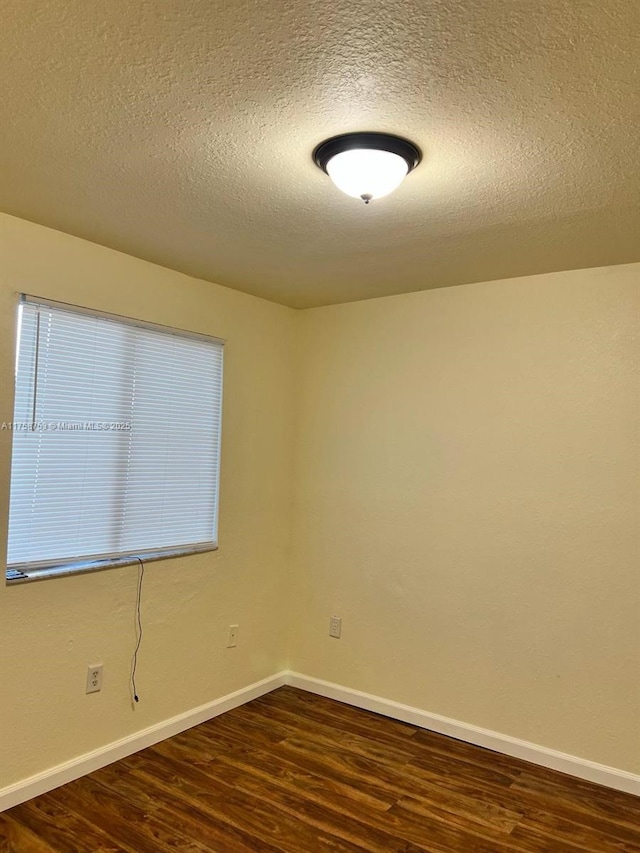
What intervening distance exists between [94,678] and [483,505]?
2.07 meters

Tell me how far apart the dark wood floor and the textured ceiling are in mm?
2376

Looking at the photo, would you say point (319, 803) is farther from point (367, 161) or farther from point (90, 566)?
point (367, 161)

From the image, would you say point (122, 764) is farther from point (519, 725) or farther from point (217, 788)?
point (519, 725)

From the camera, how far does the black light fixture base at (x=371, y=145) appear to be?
68.1 inches

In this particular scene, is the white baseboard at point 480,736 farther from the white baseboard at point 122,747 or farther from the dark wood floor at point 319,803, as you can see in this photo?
the white baseboard at point 122,747

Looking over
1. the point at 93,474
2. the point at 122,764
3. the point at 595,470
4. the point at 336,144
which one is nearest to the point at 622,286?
the point at 595,470

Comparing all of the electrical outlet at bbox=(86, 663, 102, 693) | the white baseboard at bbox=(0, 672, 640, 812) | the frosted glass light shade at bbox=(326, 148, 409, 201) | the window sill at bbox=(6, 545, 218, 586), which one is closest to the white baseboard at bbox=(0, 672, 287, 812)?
the white baseboard at bbox=(0, 672, 640, 812)

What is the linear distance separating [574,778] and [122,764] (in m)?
2.09

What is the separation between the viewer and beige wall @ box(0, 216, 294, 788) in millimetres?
2465

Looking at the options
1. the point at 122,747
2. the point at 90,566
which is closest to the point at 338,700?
the point at 122,747

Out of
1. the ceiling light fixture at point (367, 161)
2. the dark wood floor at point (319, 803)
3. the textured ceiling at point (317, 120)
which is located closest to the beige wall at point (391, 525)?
the dark wood floor at point (319, 803)

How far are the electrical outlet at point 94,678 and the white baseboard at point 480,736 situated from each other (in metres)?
1.39

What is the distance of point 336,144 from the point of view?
5.80 ft

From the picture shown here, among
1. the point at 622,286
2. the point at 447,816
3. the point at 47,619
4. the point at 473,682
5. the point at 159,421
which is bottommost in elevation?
the point at 447,816
